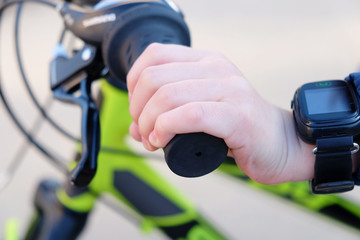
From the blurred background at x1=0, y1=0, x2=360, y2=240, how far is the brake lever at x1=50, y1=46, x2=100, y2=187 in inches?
36.9

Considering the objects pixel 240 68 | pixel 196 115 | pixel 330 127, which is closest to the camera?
pixel 196 115

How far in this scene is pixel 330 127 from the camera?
0.49 meters

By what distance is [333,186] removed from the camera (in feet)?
1.72

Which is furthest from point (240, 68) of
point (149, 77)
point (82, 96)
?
point (149, 77)

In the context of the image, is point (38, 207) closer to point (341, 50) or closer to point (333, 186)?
point (333, 186)

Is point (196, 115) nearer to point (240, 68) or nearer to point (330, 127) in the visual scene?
point (330, 127)

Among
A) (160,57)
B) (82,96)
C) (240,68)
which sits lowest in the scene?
(240,68)

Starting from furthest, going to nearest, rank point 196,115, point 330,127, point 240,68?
point 240,68
point 330,127
point 196,115

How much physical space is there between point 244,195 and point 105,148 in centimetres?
113

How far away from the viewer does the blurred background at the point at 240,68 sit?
182 centimetres

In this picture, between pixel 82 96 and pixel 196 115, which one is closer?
pixel 196 115

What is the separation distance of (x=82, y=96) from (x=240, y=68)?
6.78 feet

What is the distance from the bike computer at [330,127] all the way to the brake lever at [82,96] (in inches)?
8.9

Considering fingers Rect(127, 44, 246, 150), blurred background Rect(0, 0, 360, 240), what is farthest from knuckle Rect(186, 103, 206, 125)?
blurred background Rect(0, 0, 360, 240)
